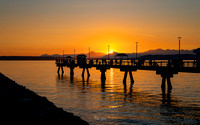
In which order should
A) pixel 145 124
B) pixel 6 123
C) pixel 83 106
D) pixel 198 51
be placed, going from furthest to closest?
pixel 198 51 → pixel 83 106 → pixel 145 124 → pixel 6 123

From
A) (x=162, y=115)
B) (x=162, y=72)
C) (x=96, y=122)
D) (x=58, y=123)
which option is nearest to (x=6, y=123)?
(x=58, y=123)

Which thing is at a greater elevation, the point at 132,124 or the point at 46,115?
the point at 46,115

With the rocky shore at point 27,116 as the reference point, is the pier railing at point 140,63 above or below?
above

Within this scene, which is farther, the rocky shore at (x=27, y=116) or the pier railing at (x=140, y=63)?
the pier railing at (x=140, y=63)

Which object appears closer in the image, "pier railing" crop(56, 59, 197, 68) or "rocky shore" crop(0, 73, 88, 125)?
"rocky shore" crop(0, 73, 88, 125)

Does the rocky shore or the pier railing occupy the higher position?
the pier railing

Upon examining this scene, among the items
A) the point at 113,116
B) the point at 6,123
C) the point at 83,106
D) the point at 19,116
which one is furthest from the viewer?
the point at 83,106

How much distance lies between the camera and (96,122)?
1784 centimetres

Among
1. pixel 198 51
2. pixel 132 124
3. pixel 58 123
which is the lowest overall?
pixel 132 124

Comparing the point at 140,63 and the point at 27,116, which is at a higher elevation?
the point at 140,63

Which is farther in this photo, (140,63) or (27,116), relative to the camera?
(140,63)

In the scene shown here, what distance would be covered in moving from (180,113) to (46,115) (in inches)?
513

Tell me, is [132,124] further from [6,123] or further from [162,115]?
[6,123]

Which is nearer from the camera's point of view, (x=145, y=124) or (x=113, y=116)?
(x=145, y=124)
